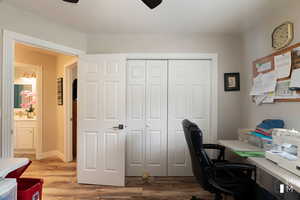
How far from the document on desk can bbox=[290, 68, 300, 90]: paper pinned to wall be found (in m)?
0.23

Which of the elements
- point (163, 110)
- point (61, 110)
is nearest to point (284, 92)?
point (163, 110)

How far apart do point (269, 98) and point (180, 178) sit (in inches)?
69.1

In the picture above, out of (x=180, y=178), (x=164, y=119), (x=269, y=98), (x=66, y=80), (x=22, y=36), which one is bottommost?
(x=180, y=178)

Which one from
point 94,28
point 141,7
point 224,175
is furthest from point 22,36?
point 224,175

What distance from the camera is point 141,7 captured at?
1772mm

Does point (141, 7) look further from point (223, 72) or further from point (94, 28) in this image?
point (223, 72)

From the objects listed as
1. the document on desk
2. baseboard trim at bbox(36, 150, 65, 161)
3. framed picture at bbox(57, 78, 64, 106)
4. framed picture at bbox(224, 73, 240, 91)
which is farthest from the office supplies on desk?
framed picture at bbox(57, 78, 64, 106)

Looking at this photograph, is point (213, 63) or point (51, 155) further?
point (51, 155)

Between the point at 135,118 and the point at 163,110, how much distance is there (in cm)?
49

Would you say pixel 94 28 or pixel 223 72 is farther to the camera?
pixel 223 72

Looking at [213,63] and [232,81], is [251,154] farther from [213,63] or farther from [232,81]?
[213,63]

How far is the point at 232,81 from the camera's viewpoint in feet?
Answer: 8.10

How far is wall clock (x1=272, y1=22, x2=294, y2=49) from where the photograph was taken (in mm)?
1607

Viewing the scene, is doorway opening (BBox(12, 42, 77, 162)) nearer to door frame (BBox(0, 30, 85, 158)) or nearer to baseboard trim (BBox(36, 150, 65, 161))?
baseboard trim (BBox(36, 150, 65, 161))
